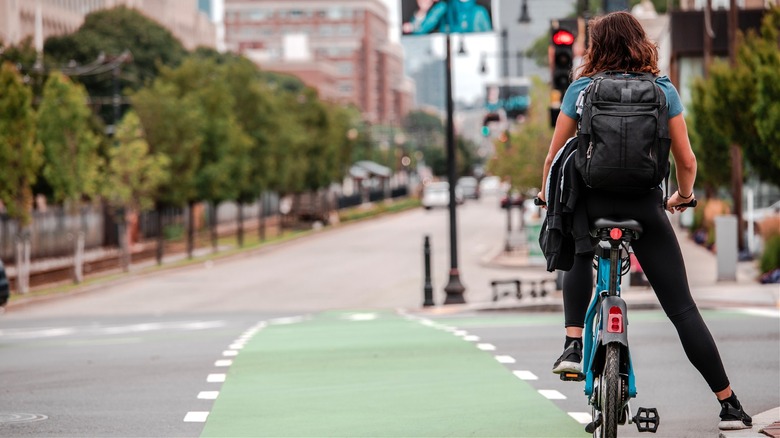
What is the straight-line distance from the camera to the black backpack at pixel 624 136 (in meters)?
6.14

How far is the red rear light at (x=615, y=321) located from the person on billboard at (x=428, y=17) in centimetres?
1870

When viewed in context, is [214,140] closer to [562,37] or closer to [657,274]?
[562,37]

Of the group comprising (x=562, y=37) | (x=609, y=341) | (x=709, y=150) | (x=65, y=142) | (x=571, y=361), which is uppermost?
(x=562, y=37)

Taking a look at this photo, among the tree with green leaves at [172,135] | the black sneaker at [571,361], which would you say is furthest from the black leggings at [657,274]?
the tree with green leaves at [172,135]

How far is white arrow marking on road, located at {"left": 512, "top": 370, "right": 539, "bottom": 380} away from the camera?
10.7 metres

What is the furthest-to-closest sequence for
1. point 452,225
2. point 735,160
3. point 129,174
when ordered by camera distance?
point 129,174
point 735,160
point 452,225

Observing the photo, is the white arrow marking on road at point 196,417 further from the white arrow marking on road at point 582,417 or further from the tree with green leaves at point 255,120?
the tree with green leaves at point 255,120

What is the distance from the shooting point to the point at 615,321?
6141 millimetres

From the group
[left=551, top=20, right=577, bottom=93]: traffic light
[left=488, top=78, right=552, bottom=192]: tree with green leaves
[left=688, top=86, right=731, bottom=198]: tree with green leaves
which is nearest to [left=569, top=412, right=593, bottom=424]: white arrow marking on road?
[left=551, top=20, right=577, bottom=93]: traffic light

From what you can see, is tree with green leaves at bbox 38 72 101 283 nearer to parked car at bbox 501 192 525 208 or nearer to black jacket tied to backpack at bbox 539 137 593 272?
parked car at bbox 501 192 525 208

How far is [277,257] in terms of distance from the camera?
55969mm

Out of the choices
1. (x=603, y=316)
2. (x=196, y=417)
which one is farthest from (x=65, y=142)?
(x=603, y=316)

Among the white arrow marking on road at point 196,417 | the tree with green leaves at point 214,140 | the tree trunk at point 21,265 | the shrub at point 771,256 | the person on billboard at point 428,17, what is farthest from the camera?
the tree with green leaves at point 214,140

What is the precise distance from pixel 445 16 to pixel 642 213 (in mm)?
18623
